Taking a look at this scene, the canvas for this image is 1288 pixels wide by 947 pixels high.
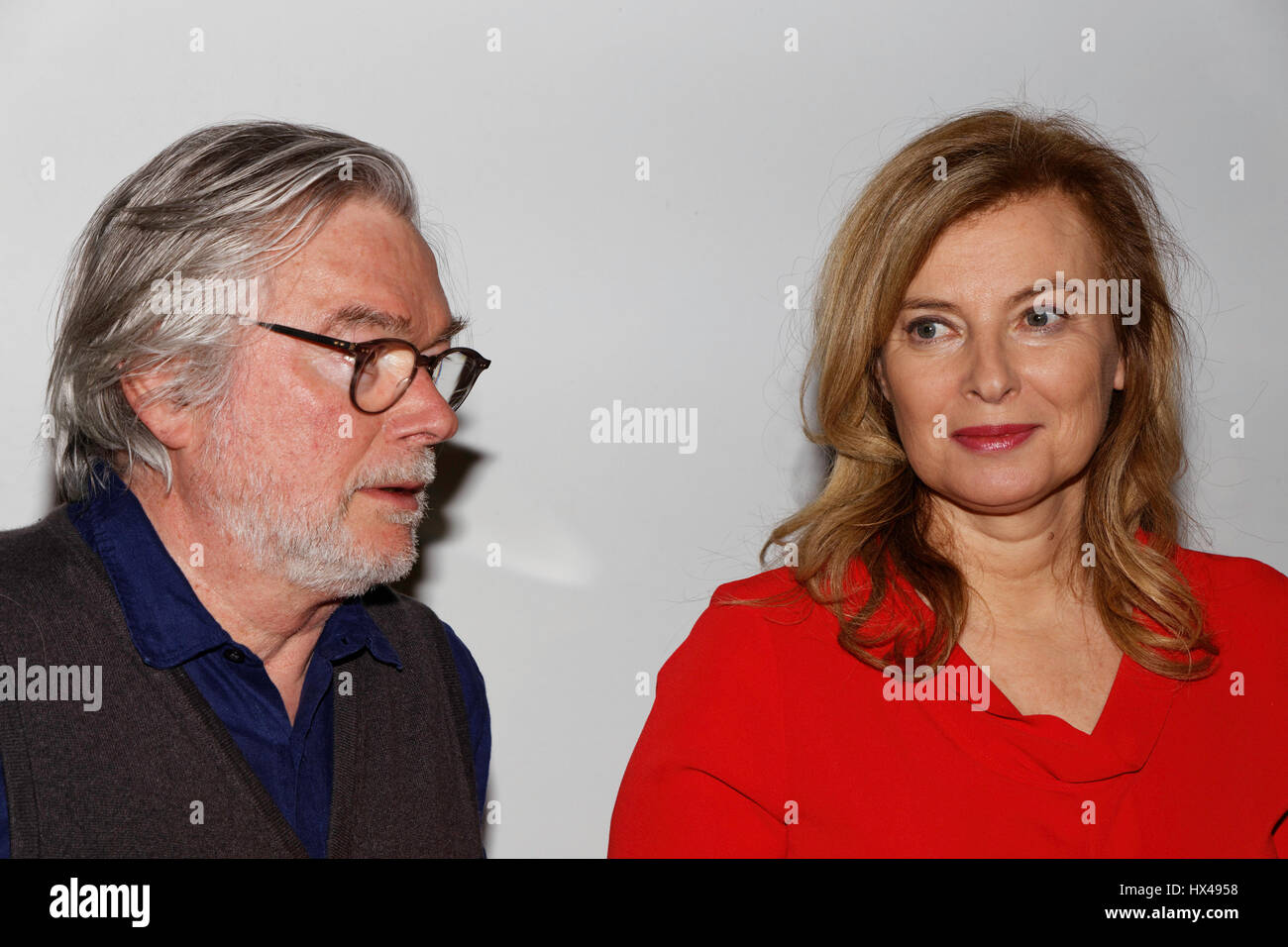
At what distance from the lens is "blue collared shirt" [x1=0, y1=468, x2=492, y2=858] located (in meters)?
1.42

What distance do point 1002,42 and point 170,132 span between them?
1.44 m

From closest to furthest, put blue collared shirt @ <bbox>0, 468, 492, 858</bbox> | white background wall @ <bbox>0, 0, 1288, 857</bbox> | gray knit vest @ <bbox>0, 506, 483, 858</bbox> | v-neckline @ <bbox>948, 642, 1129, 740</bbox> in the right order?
gray knit vest @ <bbox>0, 506, 483, 858</bbox> < blue collared shirt @ <bbox>0, 468, 492, 858</bbox> < v-neckline @ <bbox>948, 642, 1129, 740</bbox> < white background wall @ <bbox>0, 0, 1288, 857</bbox>

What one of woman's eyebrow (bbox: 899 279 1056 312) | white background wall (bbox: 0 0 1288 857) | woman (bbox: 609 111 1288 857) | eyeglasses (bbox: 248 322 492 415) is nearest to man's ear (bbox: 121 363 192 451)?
eyeglasses (bbox: 248 322 492 415)

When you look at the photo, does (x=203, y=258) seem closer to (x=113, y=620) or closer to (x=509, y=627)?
(x=113, y=620)

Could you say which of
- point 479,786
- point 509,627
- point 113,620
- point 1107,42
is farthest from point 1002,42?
point 113,620

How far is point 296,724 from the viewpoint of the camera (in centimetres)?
154

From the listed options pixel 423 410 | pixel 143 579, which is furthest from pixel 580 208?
pixel 143 579

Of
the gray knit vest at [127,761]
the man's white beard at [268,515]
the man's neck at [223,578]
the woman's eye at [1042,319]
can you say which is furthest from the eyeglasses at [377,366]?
the woman's eye at [1042,319]

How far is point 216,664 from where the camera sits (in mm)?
1486

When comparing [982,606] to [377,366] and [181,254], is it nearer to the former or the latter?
[377,366]

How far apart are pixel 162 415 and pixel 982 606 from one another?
110cm

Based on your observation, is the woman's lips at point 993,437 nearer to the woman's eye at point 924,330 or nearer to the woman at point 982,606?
the woman at point 982,606

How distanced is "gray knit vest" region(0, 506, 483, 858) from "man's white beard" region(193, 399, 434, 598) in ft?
0.52

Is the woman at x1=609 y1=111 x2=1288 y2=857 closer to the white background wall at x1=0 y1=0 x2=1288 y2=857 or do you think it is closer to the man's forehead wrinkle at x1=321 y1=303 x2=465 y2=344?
the white background wall at x1=0 y1=0 x2=1288 y2=857
